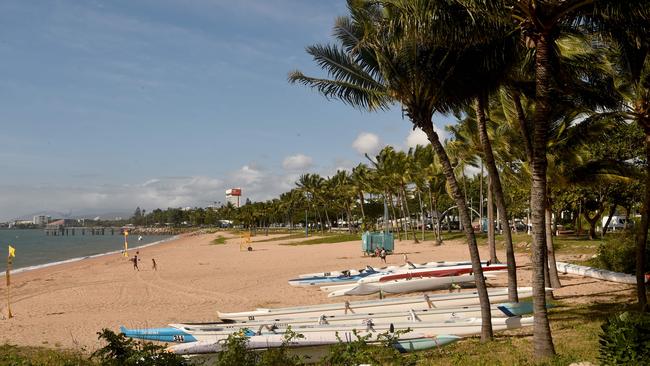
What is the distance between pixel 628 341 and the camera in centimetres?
600

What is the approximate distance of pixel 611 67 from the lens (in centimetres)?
1168

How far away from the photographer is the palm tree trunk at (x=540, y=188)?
7.68 m

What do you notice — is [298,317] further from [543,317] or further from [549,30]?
[549,30]

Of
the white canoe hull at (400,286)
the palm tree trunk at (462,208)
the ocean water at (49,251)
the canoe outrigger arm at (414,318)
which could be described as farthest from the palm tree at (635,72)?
the ocean water at (49,251)

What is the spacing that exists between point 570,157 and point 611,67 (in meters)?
3.34

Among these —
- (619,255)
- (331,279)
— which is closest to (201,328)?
(331,279)

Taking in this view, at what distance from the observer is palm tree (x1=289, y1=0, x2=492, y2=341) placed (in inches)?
339

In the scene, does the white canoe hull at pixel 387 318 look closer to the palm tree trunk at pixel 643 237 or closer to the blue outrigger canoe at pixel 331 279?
the palm tree trunk at pixel 643 237

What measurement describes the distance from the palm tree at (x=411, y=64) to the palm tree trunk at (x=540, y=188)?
160cm

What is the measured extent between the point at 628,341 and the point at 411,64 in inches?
210

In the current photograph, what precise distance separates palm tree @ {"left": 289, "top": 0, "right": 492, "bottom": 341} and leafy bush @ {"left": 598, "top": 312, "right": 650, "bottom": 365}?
3.26 metres

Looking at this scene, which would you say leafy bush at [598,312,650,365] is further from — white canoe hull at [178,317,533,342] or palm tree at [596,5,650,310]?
white canoe hull at [178,317,533,342]

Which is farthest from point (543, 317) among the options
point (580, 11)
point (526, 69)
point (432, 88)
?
point (526, 69)

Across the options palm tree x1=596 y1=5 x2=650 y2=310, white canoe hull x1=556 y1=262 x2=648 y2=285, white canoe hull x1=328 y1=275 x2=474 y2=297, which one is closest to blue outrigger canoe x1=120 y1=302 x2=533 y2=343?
palm tree x1=596 y1=5 x2=650 y2=310
